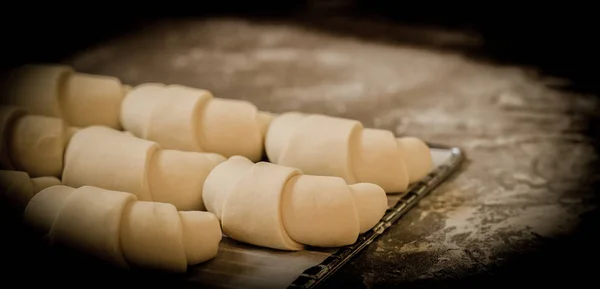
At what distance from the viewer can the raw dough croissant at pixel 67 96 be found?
292 cm

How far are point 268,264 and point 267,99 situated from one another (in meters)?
1.73

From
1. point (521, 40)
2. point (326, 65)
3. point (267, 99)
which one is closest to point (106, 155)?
point (267, 99)

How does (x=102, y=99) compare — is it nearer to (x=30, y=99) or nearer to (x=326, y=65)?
(x=30, y=99)

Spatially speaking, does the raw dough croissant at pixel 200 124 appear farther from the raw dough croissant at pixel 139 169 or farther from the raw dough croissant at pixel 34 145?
the raw dough croissant at pixel 34 145

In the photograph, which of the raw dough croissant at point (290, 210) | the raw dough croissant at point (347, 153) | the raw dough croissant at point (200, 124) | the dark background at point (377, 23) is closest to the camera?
the raw dough croissant at point (290, 210)

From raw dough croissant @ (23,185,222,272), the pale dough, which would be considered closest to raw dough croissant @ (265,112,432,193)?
raw dough croissant @ (23,185,222,272)

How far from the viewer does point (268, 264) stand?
7.17 ft

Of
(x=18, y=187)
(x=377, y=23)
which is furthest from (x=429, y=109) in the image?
(x=18, y=187)

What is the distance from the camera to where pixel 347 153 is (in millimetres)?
2533

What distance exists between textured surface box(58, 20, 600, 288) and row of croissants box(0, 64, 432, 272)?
20cm

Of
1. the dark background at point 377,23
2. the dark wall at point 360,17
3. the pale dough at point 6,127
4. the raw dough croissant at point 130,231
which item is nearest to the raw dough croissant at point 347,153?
the raw dough croissant at point 130,231

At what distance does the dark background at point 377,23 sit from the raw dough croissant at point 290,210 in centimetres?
217

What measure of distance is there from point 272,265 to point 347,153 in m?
0.54

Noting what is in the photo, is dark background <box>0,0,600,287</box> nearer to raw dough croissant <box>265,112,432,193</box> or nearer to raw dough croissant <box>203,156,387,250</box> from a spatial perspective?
raw dough croissant <box>265,112,432,193</box>
